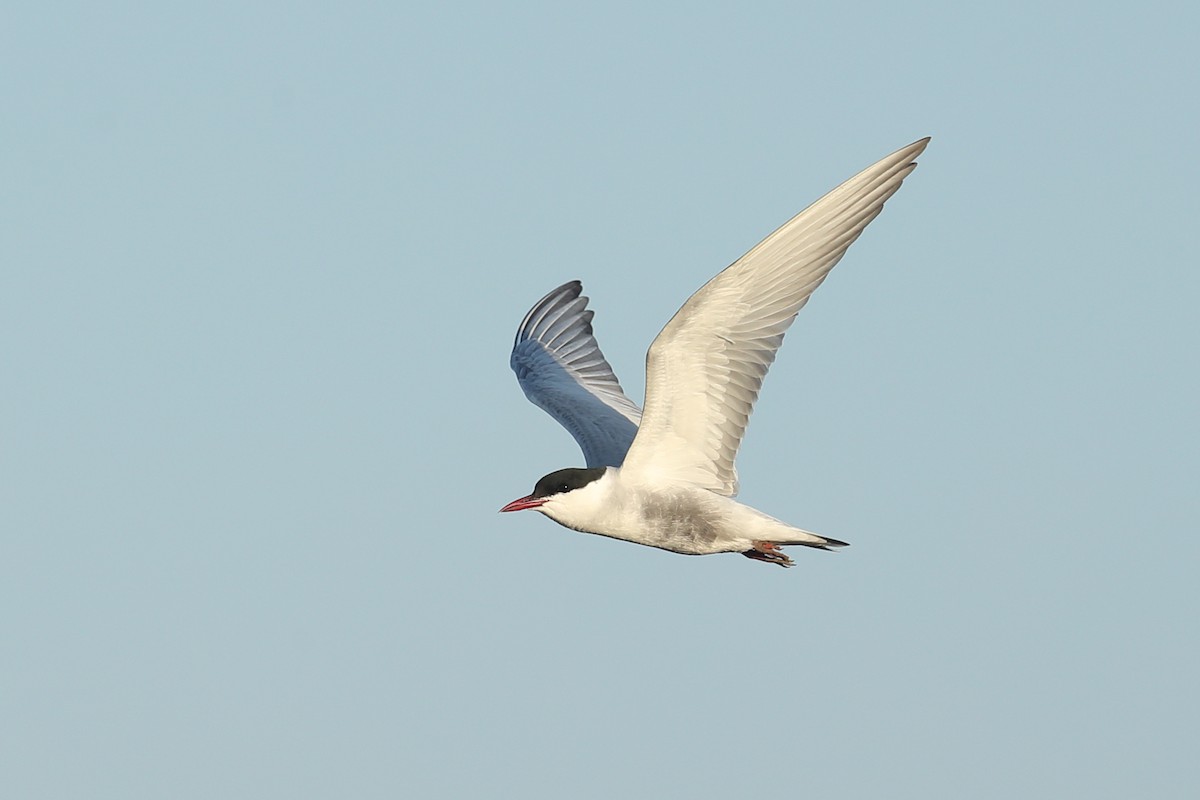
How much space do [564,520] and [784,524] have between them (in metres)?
2.03

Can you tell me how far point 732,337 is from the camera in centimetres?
1505

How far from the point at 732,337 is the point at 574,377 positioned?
252 inches

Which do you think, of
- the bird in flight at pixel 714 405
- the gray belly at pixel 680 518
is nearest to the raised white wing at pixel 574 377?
the bird in flight at pixel 714 405

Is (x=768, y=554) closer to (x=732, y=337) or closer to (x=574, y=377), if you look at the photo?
(x=732, y=337)

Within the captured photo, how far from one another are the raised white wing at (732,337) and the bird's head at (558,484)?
42 cm

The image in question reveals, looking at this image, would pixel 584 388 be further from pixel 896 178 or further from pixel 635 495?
pixel 896 178

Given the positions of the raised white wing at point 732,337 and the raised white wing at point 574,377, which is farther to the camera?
the raised white wing at point 574,377

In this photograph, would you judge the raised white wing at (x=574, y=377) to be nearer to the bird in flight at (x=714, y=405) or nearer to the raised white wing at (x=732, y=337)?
the bird in flight at (x=714, y=405)

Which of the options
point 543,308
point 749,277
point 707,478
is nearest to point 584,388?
point 543,308

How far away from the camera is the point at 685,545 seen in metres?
16.0

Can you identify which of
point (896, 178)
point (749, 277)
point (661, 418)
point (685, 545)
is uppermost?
point (896, 178)

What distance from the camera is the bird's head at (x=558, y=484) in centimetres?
1564

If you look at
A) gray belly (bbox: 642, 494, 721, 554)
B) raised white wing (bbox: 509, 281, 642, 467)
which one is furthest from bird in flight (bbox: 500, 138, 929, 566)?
raised white wing (bbox: 509, 281, 642, 467)

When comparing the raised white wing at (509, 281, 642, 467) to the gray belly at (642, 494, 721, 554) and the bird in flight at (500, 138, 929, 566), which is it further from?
the gray belly at (642, 494, 721, 554)
